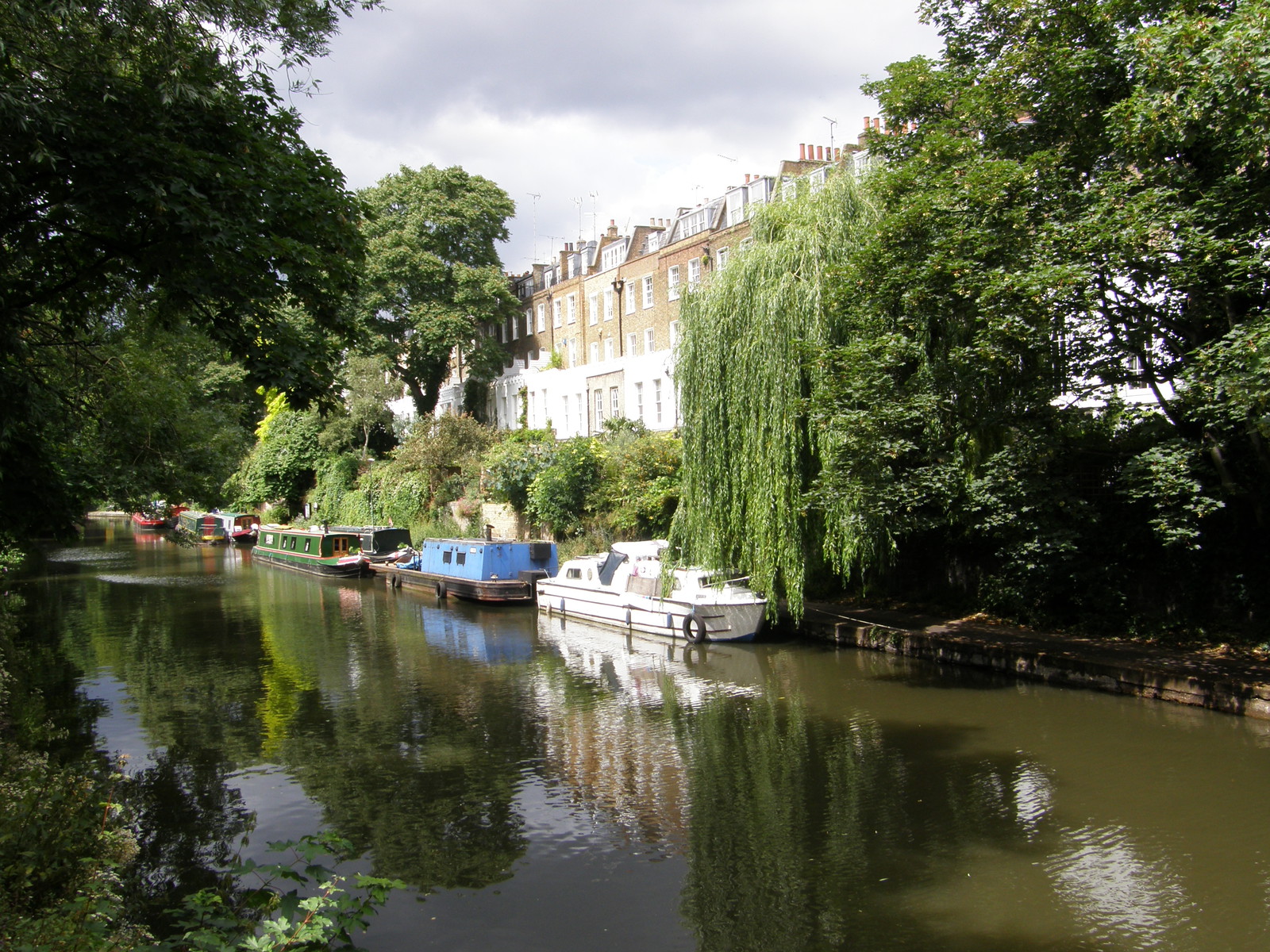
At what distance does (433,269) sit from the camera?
38.2 metres

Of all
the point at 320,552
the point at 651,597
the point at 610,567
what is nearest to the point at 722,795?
the point at 651,597

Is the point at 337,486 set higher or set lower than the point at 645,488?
higher

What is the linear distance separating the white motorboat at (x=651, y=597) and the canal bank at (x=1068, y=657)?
1525mm

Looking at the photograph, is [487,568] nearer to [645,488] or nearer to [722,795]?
[645,488]

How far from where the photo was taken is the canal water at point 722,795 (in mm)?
6875

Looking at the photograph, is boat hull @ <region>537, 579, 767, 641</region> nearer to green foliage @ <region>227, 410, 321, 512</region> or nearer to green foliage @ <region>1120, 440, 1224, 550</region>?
green foliage @ <region>1120, 440, 1224, 550</region>

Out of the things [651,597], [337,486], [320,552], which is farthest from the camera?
[337,486]

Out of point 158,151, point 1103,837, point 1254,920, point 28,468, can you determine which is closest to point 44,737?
point 28,468

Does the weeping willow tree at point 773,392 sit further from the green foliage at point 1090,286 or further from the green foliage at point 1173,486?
the green foliage at point 1173,486

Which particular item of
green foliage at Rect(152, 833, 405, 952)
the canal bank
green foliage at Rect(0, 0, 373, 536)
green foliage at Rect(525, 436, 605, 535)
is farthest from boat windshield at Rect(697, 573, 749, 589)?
green foliage at Rect(152, 833, 405, 952)

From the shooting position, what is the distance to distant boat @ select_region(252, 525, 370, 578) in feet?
107

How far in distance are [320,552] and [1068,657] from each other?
2716cm

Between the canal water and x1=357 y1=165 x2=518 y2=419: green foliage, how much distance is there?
23372mm

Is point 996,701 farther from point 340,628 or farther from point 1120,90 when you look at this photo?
point 340,628
